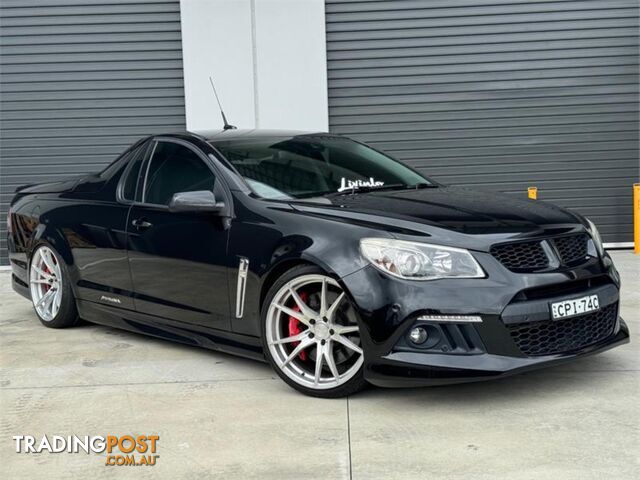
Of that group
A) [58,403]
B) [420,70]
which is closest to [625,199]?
[420,70]

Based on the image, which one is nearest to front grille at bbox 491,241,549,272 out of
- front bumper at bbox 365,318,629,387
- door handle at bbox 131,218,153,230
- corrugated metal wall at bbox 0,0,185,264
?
front bumper at bbox 365,318,629,387

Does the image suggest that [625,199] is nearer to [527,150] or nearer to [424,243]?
[527,150]

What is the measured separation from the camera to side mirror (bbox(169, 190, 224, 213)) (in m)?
5.07

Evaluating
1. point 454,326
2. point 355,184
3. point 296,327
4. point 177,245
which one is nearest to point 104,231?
point 177,245

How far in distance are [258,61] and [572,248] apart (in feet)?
21.5

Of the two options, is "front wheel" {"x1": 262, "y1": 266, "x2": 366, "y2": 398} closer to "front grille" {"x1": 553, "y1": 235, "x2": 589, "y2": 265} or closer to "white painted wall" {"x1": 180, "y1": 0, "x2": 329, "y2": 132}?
"front grille" {"x1": 553, "y1": 235, "x2": 589, "y2": 265}

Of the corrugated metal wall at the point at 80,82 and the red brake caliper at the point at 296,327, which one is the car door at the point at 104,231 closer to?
the red brake caliper at the point at 296,327

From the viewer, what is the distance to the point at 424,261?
429 cm

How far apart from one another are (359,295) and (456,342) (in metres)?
0.50

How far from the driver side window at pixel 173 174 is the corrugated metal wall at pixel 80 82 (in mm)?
4942

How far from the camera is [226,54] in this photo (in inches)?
416

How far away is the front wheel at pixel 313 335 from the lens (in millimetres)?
4500

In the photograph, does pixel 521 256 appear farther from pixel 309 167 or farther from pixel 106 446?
pixel 106 446

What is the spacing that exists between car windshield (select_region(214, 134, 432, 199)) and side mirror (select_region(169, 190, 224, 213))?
250 millimetres
